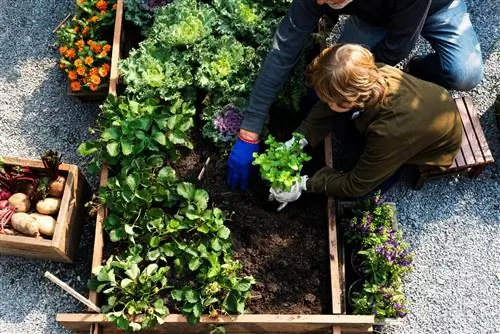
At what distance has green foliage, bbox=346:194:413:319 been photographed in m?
2.79

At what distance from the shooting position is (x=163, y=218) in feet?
9.20

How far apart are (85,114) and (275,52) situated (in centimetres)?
142

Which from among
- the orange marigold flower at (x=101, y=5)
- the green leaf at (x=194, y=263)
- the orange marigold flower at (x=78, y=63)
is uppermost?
the orange marigold flower at (x=101, y=5)

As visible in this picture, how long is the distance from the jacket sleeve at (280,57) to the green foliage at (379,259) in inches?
28.8

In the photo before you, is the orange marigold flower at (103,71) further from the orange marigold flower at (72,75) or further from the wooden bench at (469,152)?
the wooden bench at (469,152)

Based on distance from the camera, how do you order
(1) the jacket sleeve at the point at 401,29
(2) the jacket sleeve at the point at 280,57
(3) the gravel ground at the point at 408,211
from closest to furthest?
(1) the jacket sleeve at the point at 401,29
(2) the jacket sleeve at the point at 280,57
(3) the gravel ground at the point at 408,211

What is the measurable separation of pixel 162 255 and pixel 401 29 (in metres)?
1.62

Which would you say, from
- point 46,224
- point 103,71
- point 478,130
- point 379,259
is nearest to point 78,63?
point 103,71

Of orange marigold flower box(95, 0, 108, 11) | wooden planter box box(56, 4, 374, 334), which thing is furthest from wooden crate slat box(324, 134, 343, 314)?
orange marigold flower box(95, 0, 108, 11)

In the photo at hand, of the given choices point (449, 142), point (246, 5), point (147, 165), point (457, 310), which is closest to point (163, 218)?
point (147, 165)

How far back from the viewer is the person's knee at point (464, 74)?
3.15 m

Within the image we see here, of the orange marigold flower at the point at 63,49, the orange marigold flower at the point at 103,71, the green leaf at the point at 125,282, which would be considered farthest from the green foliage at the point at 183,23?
Answer: the green leaf at the point at 125,282

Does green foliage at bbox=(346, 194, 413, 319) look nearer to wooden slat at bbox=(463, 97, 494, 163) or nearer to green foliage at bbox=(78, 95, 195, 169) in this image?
wooden slat at bbox=(463, 97, 494, 163)

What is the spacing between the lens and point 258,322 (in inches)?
105
